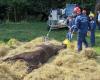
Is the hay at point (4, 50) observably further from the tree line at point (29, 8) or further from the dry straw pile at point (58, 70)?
the tree line at point (29, 8)

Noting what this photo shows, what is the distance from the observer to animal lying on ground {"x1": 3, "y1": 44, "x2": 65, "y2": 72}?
1199 centimetres

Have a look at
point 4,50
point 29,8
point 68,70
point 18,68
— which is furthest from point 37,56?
point 29,8

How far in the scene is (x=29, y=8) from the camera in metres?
38.3

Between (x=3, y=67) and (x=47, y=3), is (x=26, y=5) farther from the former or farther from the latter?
(x=3, y=67)

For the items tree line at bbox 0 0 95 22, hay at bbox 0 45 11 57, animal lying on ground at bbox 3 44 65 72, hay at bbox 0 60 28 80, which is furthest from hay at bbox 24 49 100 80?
A: tree line at bbox 0 0 95 22

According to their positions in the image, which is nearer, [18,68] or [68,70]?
Result: [68,70]

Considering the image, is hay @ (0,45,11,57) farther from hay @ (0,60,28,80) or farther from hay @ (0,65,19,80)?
hay @ (0,65,19,80)

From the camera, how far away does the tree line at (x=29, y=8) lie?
3738cm

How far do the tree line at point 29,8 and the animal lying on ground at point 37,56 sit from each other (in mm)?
23114

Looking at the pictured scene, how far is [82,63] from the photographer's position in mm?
12359

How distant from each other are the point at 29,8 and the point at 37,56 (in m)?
26.0

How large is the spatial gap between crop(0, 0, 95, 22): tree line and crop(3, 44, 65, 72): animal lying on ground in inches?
910

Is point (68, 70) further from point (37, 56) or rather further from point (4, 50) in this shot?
point (4, 50)

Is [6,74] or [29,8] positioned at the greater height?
[6,74]
